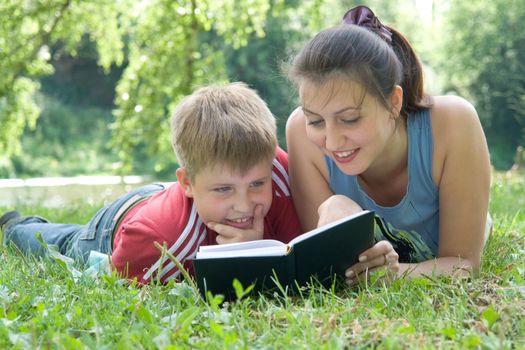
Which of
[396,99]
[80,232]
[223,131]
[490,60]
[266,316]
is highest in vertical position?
[396,99]

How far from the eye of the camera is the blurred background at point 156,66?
28.9 feet

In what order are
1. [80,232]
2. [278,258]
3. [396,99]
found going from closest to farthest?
[278,258] → [396,99] → [80,232]

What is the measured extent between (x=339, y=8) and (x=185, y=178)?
83.2 feet

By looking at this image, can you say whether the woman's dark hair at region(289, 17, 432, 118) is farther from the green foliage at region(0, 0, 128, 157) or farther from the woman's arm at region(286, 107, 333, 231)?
the green foliage at region(0, 0, 128, 157)

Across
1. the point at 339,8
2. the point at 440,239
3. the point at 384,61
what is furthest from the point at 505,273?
the point at 339,8

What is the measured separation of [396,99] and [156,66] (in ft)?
21.1

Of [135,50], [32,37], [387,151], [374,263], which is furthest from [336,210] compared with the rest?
[135,50]

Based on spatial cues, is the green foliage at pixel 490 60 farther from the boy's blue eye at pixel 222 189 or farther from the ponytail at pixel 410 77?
the boy's blue eye at pixel 222 189

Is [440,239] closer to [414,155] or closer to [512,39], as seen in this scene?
[414,155]

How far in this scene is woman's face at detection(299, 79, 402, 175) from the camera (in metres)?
2.83

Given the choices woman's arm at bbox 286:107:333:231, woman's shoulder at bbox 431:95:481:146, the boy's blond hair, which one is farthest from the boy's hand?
woman's shoulder at bbox 431:95:481:146

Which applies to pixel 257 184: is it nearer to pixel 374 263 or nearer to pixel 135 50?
pixel 374 263

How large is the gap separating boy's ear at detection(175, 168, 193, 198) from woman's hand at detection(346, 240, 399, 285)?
0.84 metres

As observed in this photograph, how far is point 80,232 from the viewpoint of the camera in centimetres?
401
